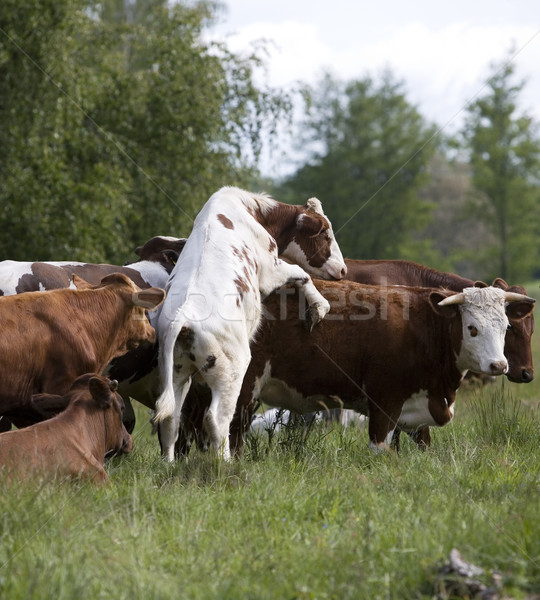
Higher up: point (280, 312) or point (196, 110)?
point (196, 110)

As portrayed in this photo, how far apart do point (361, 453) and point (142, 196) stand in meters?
13.8

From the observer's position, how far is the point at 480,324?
7.65 metres

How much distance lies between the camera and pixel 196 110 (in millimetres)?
19672

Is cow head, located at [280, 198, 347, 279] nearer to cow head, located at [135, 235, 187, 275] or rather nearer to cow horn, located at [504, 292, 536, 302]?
cow head, located at [135, 235, 187, 275]

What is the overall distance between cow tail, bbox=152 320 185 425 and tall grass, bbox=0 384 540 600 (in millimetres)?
393

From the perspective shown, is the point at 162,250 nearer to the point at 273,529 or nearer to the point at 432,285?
the point at 432,285

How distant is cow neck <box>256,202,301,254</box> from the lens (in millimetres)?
8320

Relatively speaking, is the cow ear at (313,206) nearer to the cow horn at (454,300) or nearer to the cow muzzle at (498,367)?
the cow horn at (454,300)

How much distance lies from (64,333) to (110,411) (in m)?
0.75

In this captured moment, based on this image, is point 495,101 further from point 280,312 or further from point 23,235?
point 280,312

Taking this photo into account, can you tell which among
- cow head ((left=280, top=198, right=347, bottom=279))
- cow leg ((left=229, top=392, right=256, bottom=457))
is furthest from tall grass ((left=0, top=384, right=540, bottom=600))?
cow head ((left=280, top=198, right=347, bottom=279))

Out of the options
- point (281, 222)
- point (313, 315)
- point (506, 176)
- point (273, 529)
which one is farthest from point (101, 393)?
point (506, 176)

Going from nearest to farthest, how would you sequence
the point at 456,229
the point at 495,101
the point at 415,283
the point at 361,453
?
the point at 361,453, the point at 415,283, the point at 495,101, the point at 456,229

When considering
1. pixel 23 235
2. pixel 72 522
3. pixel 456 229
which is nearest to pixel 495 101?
pixel 456 229
